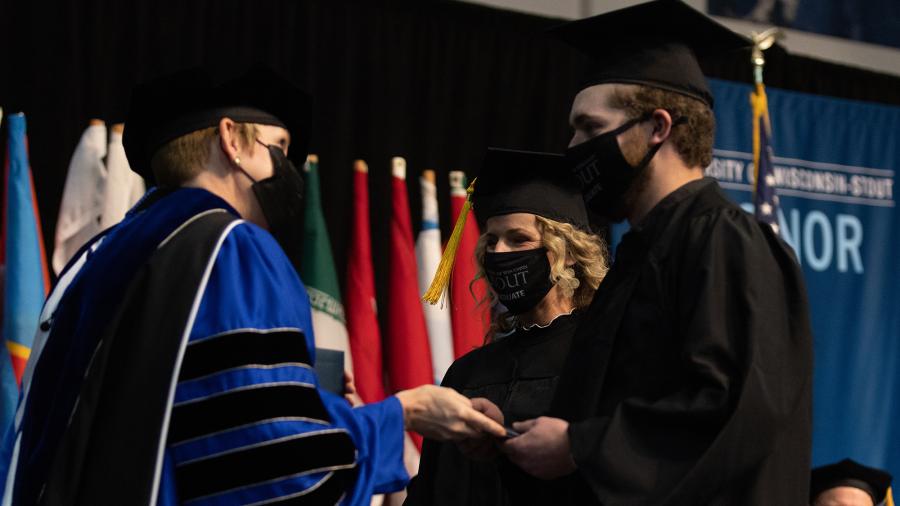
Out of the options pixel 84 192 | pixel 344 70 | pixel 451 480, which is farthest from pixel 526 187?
pixel 344 70

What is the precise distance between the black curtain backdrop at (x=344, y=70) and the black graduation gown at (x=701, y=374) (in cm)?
386

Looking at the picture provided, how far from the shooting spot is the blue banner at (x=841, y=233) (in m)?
7.30

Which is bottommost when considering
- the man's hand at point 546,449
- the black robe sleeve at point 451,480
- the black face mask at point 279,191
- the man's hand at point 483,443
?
the black robe sleeve at point 451,480

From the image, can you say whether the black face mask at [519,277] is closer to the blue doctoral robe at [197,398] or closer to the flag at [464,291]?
the blue doctoral robe at [197,398]

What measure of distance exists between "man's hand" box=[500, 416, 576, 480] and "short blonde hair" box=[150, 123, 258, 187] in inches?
44.4

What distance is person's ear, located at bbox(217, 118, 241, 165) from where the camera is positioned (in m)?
3.27

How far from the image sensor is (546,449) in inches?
107

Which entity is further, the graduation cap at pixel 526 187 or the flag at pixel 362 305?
the flag at pixel 362 305

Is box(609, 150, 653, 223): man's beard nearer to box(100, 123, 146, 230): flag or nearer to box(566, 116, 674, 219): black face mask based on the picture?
box(566, 116, 674, 219): black face mask

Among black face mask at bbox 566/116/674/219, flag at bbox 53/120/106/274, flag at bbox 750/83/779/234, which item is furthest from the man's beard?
flag at bbox 750/83/779/234

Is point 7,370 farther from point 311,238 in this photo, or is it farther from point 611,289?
point 611,289

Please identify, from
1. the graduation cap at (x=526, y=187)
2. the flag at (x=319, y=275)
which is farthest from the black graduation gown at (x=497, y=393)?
the flag at (x=319, y=275)

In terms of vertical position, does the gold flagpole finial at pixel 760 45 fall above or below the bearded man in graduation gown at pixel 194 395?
above

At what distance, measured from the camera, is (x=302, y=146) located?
149 inches
